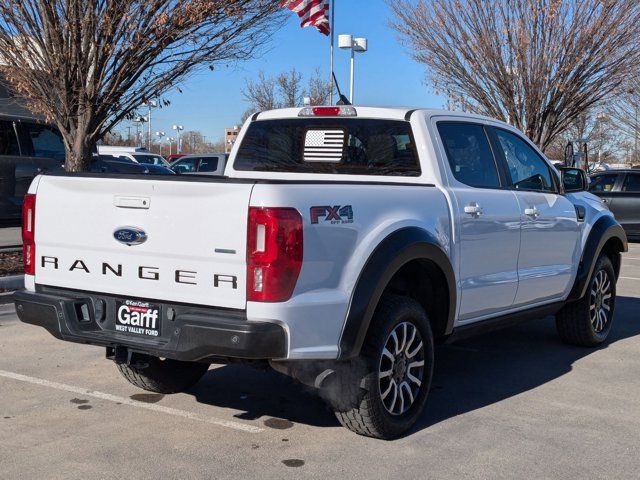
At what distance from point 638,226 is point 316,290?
15.2 m

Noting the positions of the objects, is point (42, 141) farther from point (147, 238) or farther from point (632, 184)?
point (632, 184)

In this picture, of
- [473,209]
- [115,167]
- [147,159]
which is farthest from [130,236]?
[147,159]

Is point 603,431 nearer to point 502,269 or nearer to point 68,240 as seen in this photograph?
point 502,269

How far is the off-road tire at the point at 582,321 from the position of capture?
22.2ft

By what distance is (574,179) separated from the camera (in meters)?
6.70

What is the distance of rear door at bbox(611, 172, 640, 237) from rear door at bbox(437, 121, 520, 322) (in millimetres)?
12773

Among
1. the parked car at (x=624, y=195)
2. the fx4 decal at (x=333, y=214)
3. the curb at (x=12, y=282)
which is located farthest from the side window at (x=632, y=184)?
the fx4 decal at (x=333, y=214)

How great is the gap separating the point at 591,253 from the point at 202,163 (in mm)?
16314

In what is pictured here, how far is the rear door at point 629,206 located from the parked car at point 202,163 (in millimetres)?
9070

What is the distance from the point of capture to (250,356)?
3.76m

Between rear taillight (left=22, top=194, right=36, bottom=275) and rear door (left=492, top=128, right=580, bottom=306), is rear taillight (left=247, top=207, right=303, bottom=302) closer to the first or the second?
rear taillight (left=22, top=194, right=36, bottom=275)

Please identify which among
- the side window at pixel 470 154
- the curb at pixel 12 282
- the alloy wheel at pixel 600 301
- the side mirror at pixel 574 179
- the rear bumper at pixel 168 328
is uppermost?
the side window at pixel 470 154

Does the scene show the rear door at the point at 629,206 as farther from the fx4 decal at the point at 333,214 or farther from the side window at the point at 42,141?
the fx4 decal at the point at 333,214

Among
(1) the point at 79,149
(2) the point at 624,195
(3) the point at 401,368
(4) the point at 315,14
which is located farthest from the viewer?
(2) the point at 624,195
